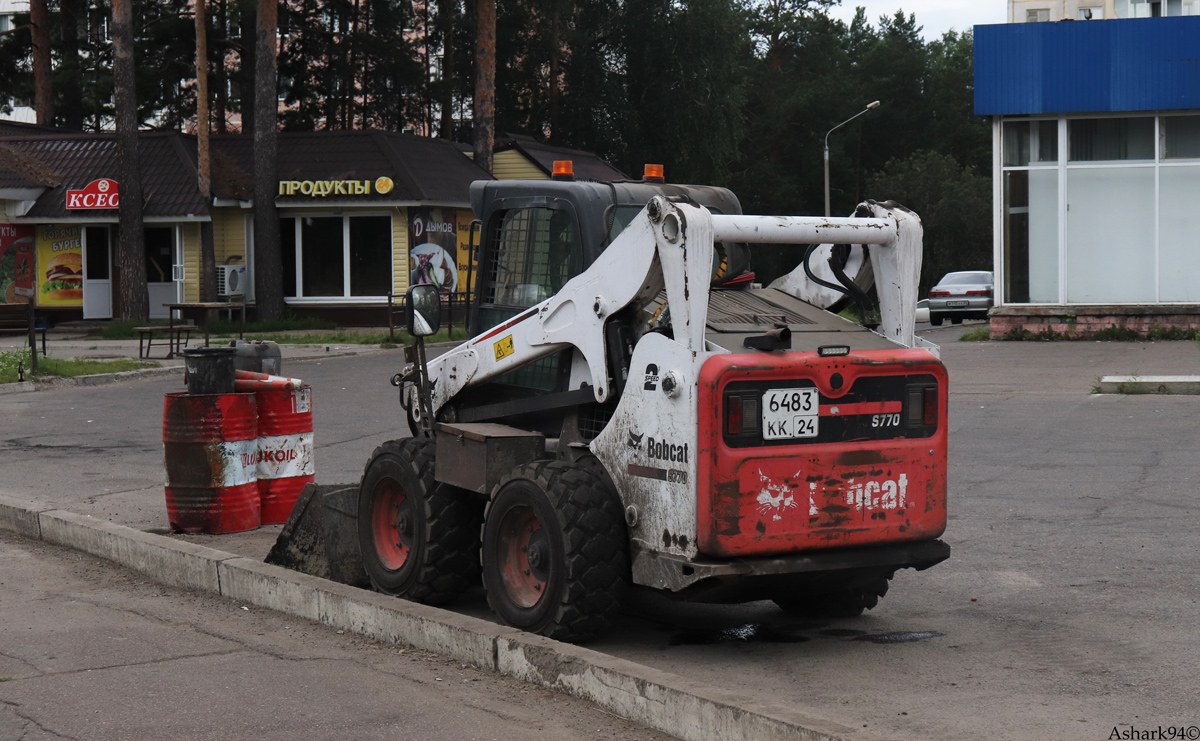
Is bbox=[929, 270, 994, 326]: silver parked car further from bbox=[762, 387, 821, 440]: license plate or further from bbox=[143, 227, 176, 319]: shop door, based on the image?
bbox=[762, 387, 821, 440]: license plate

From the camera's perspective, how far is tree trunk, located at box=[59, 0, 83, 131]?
4141 centimetres

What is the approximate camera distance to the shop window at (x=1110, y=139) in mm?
27938

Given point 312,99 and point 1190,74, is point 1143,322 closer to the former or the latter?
point 1190,74

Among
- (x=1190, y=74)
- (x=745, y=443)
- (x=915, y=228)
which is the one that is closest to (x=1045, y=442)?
(x=915, y=228)

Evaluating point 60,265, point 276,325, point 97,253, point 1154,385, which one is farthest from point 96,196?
point 1154,385

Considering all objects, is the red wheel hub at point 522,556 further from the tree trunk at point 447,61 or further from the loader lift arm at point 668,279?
the tree trunk at point 447,61

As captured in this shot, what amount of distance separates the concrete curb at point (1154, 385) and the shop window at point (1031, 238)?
11.0 metres

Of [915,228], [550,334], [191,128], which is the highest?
[191,128]

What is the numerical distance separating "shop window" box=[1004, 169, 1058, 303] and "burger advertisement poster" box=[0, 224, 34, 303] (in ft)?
83.6

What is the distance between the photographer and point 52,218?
35656mm

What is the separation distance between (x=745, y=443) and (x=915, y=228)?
156 cm

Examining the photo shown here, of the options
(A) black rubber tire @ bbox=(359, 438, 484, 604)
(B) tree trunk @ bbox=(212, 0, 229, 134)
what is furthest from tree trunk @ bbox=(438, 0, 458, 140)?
(A) black rubber tire @ bbox=(359, 438, 484, 604)

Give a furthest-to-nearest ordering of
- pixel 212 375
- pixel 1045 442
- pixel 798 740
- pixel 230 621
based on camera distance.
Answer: pixel 1045 442
pixel 212 375
pixel 230 621
pixel 798 740

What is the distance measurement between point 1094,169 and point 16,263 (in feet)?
91.2
